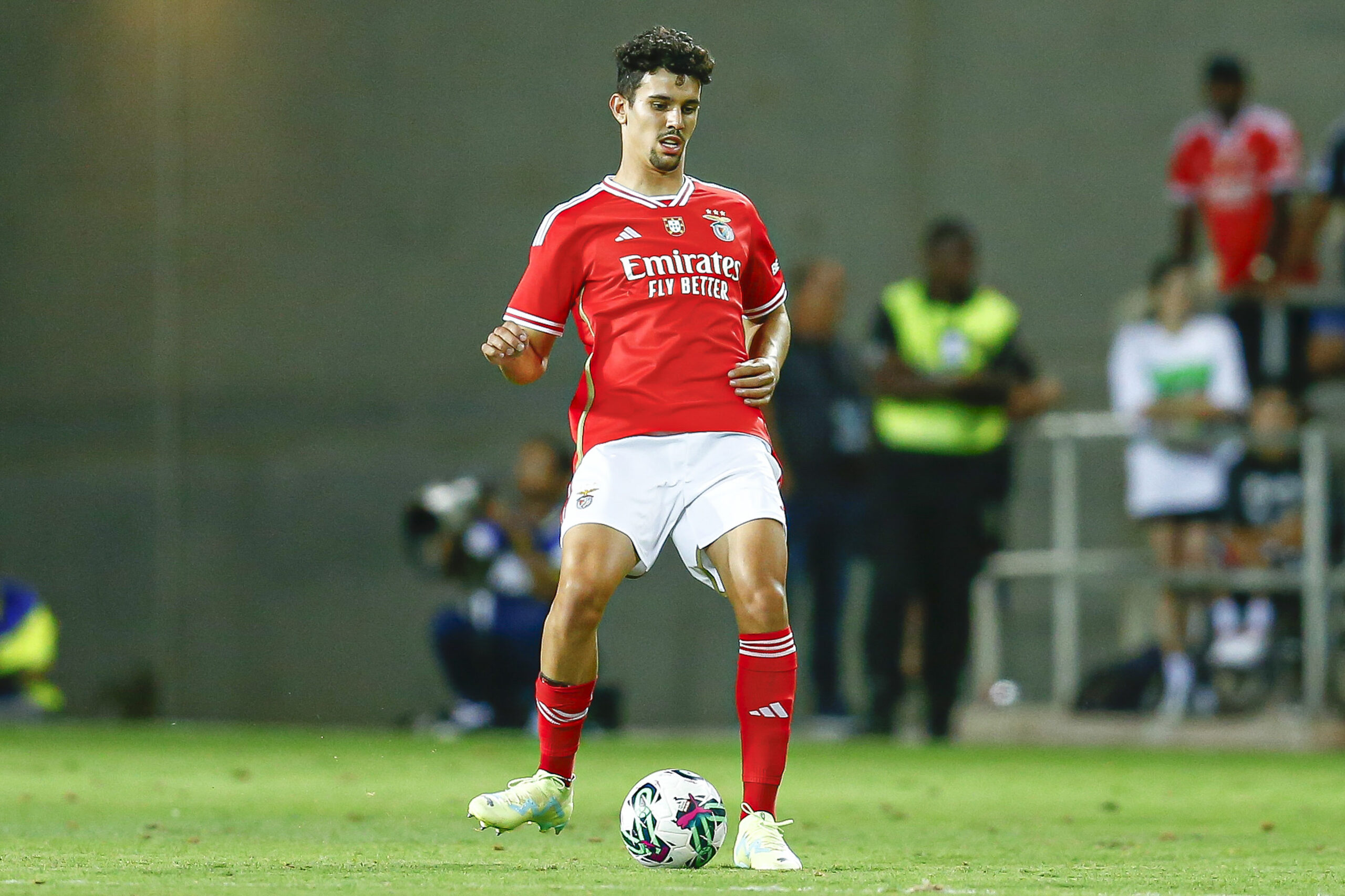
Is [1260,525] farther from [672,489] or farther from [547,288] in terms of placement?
[547,288]

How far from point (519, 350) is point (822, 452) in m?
5.94

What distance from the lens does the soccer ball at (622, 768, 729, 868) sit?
A: 5113 mm

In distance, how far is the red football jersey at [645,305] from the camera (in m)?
5.43

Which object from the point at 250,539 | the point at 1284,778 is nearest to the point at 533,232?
the point at 250,539

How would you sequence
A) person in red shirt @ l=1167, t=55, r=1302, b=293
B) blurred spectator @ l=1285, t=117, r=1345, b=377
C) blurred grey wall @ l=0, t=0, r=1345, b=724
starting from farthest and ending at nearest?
blurred grey wall @ l=0, t=0, r=1345, b=724, person in red shirt @ l=1167, t=55, r=1302, b=293, blurred spectator @ l=1285, t=117, r=1345, b=377

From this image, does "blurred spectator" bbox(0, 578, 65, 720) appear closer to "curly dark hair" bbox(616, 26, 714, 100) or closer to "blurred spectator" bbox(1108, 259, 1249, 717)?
"blurred spectator" bbox(1108, 259, 1249, 717)

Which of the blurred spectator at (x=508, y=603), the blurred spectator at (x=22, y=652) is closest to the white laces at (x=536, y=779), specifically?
the blurred spectator at (x=508, y=603)

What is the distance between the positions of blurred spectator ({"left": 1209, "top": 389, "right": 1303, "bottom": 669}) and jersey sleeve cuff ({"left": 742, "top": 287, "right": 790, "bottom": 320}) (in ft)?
18.9

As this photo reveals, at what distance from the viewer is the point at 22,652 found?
12719 millimetres

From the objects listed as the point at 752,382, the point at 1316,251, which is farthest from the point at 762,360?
the point at 1316,251

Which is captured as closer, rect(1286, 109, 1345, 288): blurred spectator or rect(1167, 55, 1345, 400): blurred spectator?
rect(1286, 109, 1345, 288): blurred spectator

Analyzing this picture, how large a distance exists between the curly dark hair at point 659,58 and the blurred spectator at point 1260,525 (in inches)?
243

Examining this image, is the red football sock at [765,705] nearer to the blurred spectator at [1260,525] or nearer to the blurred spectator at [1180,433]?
the blurred spectator at [1180,433]

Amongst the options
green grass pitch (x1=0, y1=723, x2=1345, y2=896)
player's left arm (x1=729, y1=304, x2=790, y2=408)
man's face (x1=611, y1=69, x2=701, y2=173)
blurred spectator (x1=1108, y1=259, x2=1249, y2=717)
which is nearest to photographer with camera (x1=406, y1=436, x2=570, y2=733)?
green grass pitch (x1=0, y1=723, x2=1345, y2=896)
